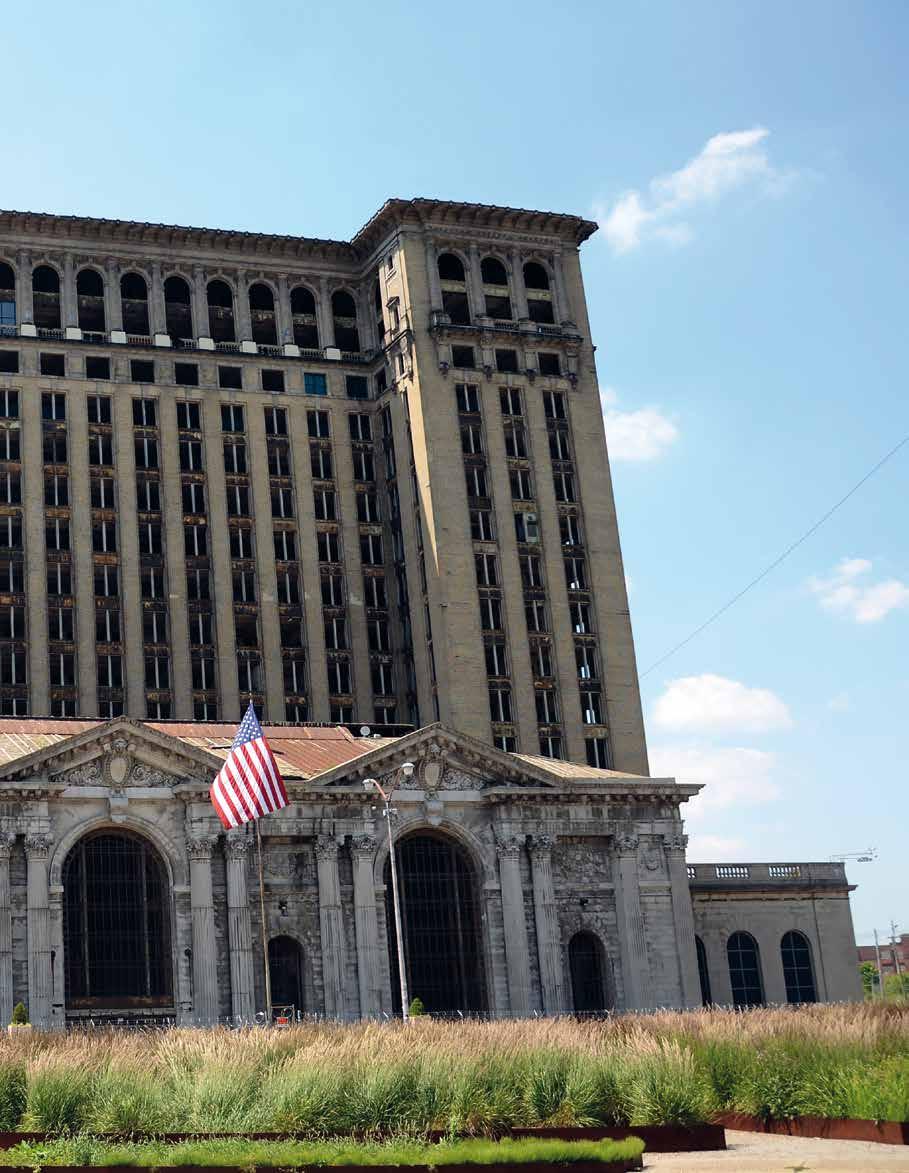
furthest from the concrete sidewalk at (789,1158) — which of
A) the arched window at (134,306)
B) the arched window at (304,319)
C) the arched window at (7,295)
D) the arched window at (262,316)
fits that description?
the arched window at (304,319)

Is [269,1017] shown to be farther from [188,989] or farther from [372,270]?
[372,270]

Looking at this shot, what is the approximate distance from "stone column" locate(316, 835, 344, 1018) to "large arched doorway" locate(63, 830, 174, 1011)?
6743 mm

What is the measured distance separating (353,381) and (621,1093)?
97307mm

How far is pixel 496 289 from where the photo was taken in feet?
431

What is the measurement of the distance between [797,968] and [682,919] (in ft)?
54.8

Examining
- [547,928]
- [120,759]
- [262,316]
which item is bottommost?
[547,928]

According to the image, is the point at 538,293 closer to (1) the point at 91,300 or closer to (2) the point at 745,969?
(1) the point at 91,300

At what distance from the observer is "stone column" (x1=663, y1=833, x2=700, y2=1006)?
83.1m

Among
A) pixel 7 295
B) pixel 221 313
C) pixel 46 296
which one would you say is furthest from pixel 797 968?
pixel 7 295

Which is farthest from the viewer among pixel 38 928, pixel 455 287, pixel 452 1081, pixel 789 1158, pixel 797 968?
pixel 455 287

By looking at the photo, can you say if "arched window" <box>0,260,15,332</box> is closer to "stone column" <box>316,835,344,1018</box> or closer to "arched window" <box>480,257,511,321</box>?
"arched window" <box>480,257,511,321</box>

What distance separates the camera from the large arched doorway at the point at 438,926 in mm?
79312

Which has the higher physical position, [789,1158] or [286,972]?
[286,972]

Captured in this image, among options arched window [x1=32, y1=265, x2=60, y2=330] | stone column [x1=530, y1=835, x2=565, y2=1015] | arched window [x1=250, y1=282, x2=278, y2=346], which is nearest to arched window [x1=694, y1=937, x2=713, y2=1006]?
stone column [x1=530, y1=835, x2=565, y2=1015]
